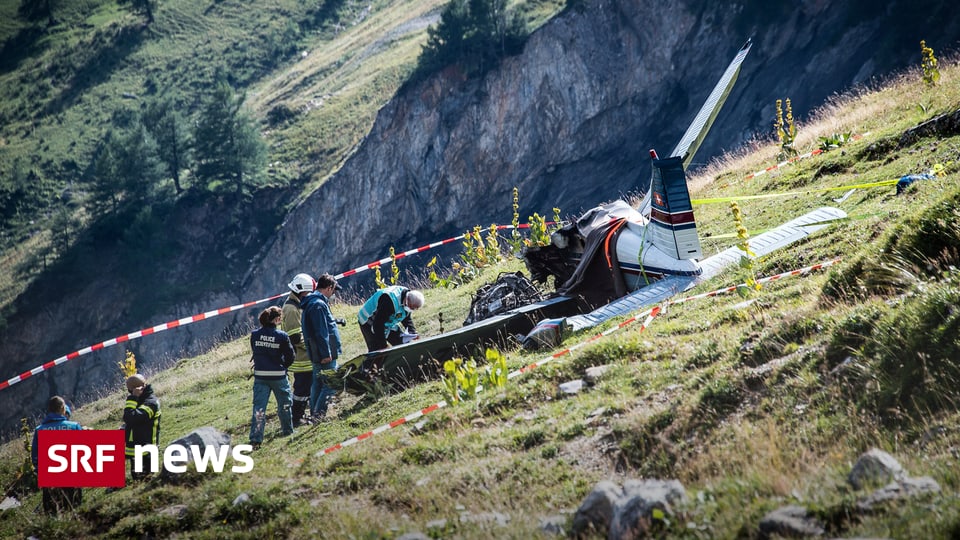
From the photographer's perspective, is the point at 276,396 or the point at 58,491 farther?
the point at 276,396

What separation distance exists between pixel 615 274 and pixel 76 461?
8.76 m

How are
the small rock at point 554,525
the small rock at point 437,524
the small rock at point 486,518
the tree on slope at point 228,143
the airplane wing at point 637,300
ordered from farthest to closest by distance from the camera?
the tree on slope at point 228,143
the airplane wing at point 637,300
the small rock at point 437,524
the small rock at point 486,518
the small rock at point 554,525

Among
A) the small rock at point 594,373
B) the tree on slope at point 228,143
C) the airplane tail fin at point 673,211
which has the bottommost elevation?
the small rock at point 594,373

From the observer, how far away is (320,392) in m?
12.9

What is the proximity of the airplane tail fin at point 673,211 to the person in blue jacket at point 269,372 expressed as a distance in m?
6.09

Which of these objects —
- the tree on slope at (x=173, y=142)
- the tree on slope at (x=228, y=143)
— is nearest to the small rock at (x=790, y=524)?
the tree on slope at (x=228, y=143)

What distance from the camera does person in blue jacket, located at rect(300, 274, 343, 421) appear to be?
12.6m

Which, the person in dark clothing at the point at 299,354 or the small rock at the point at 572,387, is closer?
the small rock at the point at 572,387

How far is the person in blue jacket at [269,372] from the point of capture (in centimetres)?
1220

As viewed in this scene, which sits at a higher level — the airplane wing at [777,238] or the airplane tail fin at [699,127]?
the airplane tail fin at [699,127]

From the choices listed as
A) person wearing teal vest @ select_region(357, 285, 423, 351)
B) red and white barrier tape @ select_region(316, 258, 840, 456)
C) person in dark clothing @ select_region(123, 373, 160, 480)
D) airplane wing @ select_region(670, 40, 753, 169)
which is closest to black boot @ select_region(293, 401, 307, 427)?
person wearing teal vest @ select_region(357, 285, 423, 351)

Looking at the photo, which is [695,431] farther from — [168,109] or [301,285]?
[168,109]

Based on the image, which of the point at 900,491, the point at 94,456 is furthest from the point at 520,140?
the point at 900,491

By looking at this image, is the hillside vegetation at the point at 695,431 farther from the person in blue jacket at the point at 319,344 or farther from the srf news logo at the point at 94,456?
the person in blue jacket at the point at 319,344
